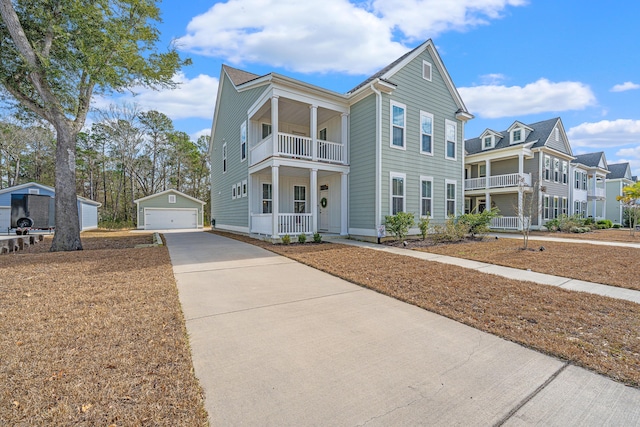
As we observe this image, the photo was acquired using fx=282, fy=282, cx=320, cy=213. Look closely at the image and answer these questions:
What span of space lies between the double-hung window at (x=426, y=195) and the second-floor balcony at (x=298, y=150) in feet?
13.0

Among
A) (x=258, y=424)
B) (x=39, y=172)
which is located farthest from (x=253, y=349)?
(x=39, y=172)

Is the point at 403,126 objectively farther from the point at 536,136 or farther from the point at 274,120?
the point at 536,136

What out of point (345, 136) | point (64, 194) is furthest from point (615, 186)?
point (64, 194)

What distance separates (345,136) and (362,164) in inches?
65.5

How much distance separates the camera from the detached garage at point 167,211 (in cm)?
2525

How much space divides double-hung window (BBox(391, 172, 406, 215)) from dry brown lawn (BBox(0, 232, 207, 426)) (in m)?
9.16

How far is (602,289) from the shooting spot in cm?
508

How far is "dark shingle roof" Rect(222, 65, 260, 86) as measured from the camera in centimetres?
1641

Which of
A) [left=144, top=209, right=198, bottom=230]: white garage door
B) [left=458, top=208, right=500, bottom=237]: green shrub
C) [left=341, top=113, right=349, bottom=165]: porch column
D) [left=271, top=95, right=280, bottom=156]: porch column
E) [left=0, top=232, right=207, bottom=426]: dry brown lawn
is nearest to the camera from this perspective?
[left=0, top=232, right=207, bottom=426]: dry brown lawn

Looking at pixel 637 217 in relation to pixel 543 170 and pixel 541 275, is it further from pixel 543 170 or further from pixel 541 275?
pixel 541 275

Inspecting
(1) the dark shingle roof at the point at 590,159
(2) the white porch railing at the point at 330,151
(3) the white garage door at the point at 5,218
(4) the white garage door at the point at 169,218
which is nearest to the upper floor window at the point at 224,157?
(2) the white porch railing at the point at 330,151

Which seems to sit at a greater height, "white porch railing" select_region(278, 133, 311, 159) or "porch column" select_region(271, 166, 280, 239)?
"white porch railing" select_region(278, 133, 311, 159)

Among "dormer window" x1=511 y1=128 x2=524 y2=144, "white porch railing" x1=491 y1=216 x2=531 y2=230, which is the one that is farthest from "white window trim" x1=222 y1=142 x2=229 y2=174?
"dormer window" x1=511 y1=128 x2=524 y2=144

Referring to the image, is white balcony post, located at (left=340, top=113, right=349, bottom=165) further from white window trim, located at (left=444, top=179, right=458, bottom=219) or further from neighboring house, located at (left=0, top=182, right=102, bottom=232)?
neighboring house, located at (left=0, top=182, right=102, bottom=232)
